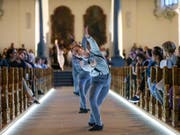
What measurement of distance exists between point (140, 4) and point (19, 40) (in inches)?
345

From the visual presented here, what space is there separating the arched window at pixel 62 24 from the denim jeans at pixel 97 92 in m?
27.2

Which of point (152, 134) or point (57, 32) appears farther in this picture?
point (57, 32)

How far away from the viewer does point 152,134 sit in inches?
321

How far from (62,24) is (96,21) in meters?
2.42

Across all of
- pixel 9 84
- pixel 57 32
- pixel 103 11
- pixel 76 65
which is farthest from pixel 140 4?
Result: pixel 9 84

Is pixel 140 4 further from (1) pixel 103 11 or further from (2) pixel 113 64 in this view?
(2) pixel 113 64

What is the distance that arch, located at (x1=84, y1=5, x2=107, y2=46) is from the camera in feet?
120

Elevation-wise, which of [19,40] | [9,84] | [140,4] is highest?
[140,4]

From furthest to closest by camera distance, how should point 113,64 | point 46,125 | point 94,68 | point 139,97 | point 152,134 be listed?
point 113,64
point 139,97
point 46,125
point 94,68
point 152,134

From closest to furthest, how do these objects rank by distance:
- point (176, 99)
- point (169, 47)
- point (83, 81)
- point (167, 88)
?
point (176, 99)
point (167, 88)
point (169, 47)
point (83, 81)

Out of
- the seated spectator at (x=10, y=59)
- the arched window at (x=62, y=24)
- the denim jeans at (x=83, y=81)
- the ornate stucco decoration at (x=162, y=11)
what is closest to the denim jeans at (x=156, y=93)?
the denim jeans at (x=83, y=81)

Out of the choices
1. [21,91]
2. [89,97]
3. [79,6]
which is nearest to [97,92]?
[89,97]

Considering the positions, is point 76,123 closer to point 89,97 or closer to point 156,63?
point 89,97

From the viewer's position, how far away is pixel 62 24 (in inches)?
1430
